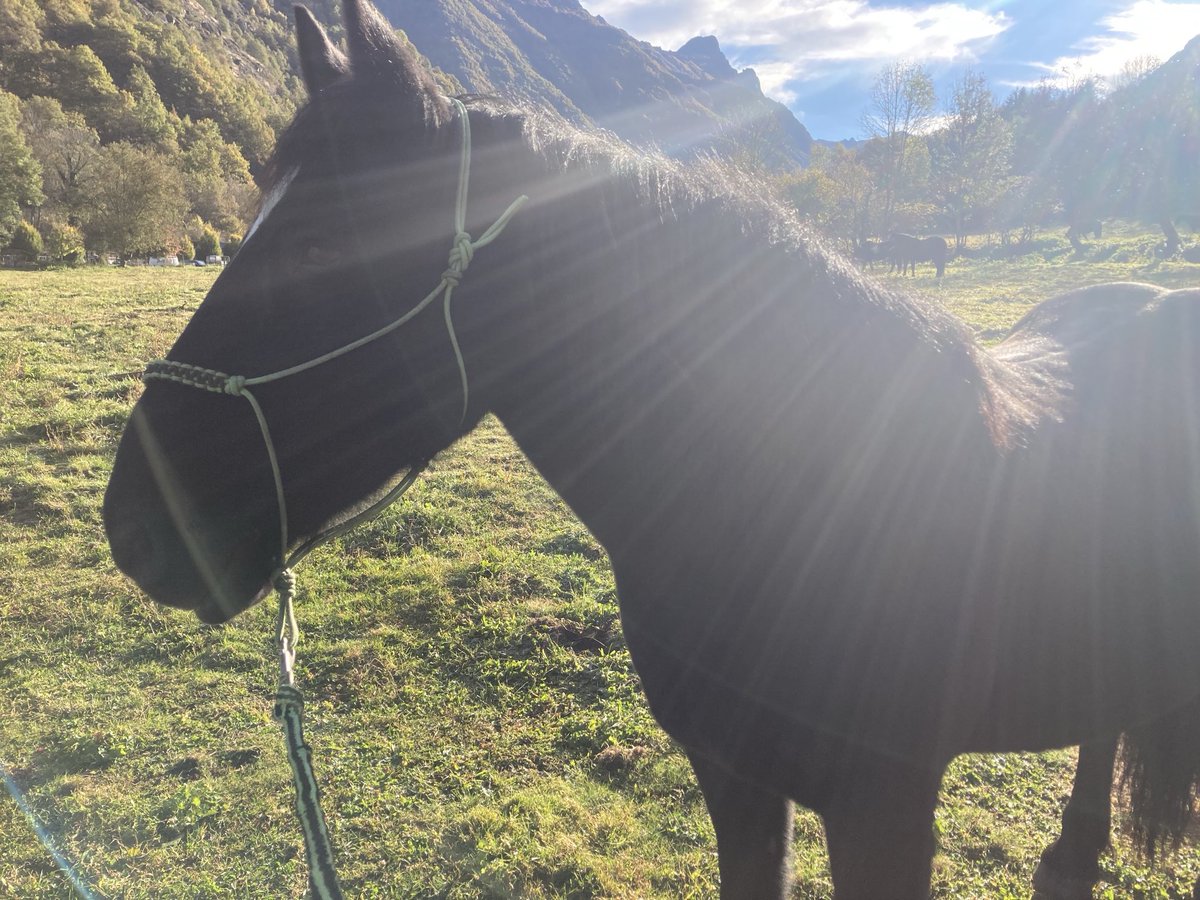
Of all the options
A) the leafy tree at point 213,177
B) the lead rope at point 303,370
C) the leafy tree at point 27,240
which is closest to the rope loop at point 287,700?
the lead rope at point 303,370

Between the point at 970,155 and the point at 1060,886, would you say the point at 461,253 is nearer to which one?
the point at 1060,886

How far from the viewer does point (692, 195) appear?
5.31ft

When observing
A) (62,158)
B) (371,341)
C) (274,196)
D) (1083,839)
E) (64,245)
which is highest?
(62,158)

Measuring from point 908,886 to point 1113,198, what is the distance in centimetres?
6504

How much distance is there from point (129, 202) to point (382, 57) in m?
47.1

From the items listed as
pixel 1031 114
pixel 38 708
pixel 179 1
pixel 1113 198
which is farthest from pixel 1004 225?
pixel 179 1

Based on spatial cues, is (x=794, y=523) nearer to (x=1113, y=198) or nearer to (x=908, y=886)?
(x=908, y=886)

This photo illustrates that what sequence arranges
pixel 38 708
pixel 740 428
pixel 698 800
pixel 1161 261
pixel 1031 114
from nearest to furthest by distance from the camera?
pixel 740 428 → pixel 698 800 → pixel 38 708 → pixel 1161 261 → pixel 1031 114

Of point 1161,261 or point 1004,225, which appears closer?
point 1161,261

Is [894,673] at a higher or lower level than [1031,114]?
lower

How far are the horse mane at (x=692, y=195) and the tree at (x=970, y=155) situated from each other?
54.4 meters

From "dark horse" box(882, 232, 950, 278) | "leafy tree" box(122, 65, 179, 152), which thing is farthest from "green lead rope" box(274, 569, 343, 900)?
"leafy tree" box(122, 65, 179, 152)

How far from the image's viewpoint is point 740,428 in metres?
1.57

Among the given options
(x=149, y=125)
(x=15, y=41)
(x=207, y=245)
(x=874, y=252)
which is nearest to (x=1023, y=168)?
(x=874, y=252)
